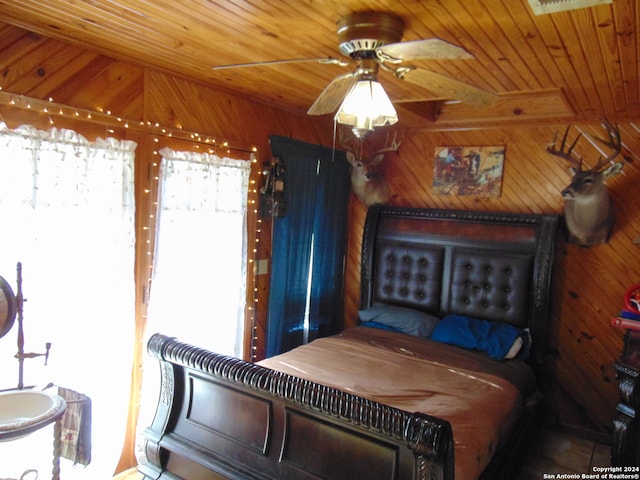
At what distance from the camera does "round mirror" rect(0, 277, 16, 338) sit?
1.82m

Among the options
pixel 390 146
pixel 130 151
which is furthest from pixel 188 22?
pixel 390 146

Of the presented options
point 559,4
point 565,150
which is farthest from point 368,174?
point 559,4

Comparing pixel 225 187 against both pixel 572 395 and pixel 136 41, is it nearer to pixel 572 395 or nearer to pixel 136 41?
pixel 136 41

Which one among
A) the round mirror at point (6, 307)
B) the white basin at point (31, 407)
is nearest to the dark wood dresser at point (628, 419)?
the white basin at point (31, 407)

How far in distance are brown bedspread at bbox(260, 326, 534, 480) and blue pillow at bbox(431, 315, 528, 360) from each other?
9cm

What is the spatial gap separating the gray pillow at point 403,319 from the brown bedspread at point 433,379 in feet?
0.37

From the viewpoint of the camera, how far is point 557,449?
10.7 ft

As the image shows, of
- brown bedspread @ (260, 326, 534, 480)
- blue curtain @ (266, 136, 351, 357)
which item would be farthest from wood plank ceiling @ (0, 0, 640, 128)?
brown bedspread @ (260, 326, 534, 480)

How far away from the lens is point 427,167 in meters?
4.11

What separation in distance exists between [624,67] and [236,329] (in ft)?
9.69

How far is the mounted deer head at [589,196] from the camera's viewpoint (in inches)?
121

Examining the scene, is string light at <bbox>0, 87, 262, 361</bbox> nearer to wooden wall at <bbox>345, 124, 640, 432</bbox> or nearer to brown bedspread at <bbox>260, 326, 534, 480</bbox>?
brown bedspread at <bbox>260, 326, 534, 480</bbox>

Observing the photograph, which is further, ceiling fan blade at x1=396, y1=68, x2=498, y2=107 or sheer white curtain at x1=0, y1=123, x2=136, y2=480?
sheer white curtain at x1=0, y1=123, x2=136, y2=480

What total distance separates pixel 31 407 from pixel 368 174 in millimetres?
3121
